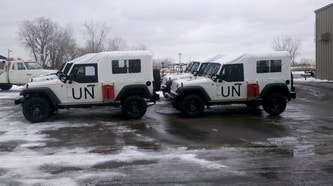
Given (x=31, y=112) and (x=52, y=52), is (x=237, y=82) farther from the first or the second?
(x=52, y=52)

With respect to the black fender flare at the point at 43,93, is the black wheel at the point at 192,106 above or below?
below

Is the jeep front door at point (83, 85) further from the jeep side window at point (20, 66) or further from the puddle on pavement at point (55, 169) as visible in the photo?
the jeep side window at point (20, 66)

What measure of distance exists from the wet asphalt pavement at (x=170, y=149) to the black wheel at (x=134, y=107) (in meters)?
0.26

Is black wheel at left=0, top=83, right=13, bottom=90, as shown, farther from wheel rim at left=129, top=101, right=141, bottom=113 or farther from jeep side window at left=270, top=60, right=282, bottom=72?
jeep side window at left=270, top=60, right=282, bottom=72

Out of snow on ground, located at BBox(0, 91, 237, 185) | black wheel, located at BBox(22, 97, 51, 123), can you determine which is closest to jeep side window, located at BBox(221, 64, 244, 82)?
snow on ground, located at BBox(0, 91, 237, 185)

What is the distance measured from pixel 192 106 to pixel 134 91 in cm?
193

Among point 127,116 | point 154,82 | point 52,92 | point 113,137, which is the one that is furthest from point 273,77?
point 52,92

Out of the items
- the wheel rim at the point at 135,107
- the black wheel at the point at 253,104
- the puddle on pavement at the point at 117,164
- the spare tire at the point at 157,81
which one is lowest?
the puddle on pavement at the point at 117,164

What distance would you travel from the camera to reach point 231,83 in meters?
13.0

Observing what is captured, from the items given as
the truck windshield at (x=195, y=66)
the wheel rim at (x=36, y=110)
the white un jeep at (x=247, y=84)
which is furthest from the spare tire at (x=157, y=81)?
the wheel rim at (x=36, y=110)

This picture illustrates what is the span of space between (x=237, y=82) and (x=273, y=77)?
1.23m

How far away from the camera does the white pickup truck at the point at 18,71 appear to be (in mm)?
24156

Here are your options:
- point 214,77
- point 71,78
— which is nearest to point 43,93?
point 71,78

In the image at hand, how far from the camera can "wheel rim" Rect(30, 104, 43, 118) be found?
12172mm
